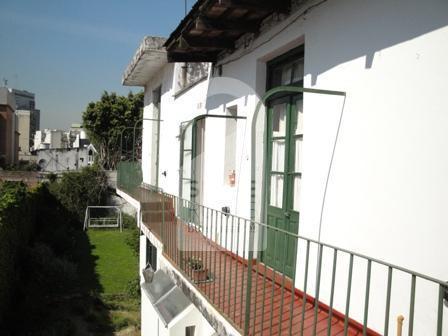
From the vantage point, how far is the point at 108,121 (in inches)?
1016

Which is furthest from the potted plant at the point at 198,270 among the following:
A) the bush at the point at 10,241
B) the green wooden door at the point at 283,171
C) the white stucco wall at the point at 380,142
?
the bush at the point at 10,241

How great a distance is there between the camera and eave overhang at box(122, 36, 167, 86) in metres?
9.56

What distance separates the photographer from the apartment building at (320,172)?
2848mm

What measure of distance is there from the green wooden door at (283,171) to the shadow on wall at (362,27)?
2.35 ft

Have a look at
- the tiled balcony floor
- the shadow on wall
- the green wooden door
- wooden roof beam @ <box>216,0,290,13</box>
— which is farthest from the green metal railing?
wooden roof beam @ <box>216,0,290,13</box>

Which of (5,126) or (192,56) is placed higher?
(5,126)

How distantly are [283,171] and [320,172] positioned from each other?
911 millimetres

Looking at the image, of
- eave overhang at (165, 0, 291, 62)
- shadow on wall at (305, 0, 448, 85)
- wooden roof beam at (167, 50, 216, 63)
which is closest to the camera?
shadow on wall at (305, 0, 448, 85)

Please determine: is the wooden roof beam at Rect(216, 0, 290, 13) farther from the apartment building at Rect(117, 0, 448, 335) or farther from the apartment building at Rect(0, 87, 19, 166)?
the apartment building at Rect(0, 87, 19, 166)

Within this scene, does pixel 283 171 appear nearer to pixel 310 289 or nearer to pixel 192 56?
pixel 310 289

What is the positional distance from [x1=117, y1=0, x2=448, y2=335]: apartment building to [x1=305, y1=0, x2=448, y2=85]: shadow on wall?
0.01 metres

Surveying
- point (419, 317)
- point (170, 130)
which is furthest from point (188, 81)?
point (419, 317)

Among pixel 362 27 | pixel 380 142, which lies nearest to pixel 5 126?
pixel 362 27

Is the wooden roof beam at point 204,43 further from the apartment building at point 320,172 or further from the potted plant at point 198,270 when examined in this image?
the potted plant at point 198,270
